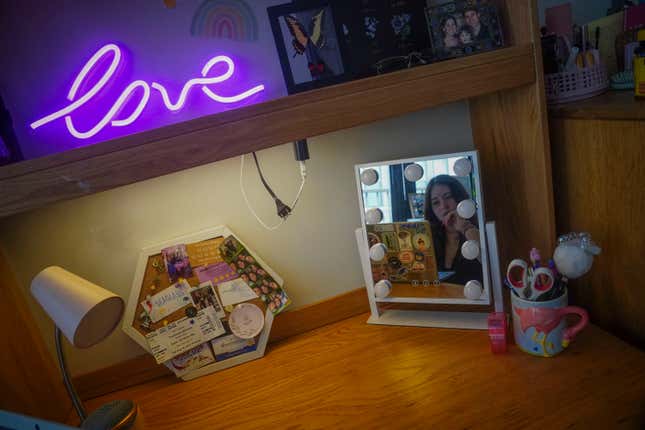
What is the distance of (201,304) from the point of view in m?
1.15

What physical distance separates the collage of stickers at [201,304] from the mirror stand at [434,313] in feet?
0.85

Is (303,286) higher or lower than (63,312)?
lower

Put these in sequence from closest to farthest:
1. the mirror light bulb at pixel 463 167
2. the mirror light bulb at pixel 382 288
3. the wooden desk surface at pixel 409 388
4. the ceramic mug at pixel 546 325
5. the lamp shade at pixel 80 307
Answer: the lamp shade at pixel 80 307 < the wooden desk surface at pixel 409 388 < the ceramic mug at pixel 546 325 < the mirror light bulb at pixel 463 167 < the mirror light bulb at pixel 382 288

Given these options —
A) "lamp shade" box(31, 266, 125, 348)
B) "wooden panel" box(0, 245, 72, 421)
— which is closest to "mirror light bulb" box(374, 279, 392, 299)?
"lamp shade" box(31, 266, 125, 348)

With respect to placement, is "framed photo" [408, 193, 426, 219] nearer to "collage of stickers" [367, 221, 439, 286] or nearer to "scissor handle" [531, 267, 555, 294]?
"collage of stickers" [367, 221, 439, 286]

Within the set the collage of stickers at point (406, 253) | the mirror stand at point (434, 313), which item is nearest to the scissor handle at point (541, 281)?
the mirror stand at point (434, 313)

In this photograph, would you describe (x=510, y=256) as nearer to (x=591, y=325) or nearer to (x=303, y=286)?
(x=591, y=325)

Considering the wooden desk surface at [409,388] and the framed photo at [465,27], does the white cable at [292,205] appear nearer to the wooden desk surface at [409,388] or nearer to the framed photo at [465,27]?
the wooden desk surface at [409,388]

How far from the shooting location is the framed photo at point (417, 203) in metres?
1.14

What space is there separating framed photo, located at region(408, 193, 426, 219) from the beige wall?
19cm

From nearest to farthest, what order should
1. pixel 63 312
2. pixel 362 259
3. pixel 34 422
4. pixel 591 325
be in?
pixel 34 422 → pixel 63 312 → pixel 591 325 → pixel 362 259

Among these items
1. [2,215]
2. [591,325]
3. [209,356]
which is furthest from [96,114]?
[591,325]

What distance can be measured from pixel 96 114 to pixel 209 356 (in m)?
0.62

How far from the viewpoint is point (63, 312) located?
0.78 metres
